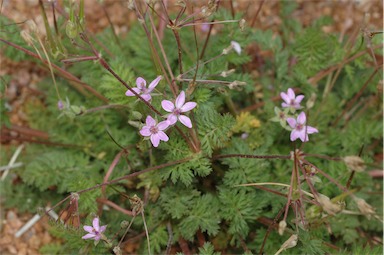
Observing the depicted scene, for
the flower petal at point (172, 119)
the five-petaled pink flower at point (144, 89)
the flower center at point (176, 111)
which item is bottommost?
the flower petal at point (172, 119)

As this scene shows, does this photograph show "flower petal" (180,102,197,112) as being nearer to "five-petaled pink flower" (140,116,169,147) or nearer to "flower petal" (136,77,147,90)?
"five-petaled pink flower" (140,116,169,147)

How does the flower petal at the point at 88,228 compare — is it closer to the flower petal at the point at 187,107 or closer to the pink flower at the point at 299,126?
the flower petal at the point at 187,107

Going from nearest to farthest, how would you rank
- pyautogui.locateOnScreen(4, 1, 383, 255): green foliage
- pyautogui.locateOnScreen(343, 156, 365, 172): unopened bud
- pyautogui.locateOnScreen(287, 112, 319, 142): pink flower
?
pyautogui.locateOnScreen(343, 156, 365, 172): unopened bud
pyautogui.locateOnScreen(287, 112, 319, 142): pink flower
pyautogui.locateOnScreen(4, 1, 383, 255): green foliage

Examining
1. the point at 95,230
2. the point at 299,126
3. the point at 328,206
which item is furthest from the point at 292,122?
the point at 95,230

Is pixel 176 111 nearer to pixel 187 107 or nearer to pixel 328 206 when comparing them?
pixel 187 107

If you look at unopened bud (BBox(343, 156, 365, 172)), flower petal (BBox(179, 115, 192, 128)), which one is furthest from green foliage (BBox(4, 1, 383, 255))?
unopened bud (BBox(343, 156, 365, 172))

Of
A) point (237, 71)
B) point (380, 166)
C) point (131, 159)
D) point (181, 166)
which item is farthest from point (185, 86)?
point (380, 166)

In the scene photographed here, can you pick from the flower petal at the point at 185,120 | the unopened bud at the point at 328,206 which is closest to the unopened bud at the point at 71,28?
the flower petal at the point at 185,120

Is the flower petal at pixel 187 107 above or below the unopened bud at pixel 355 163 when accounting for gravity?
above
